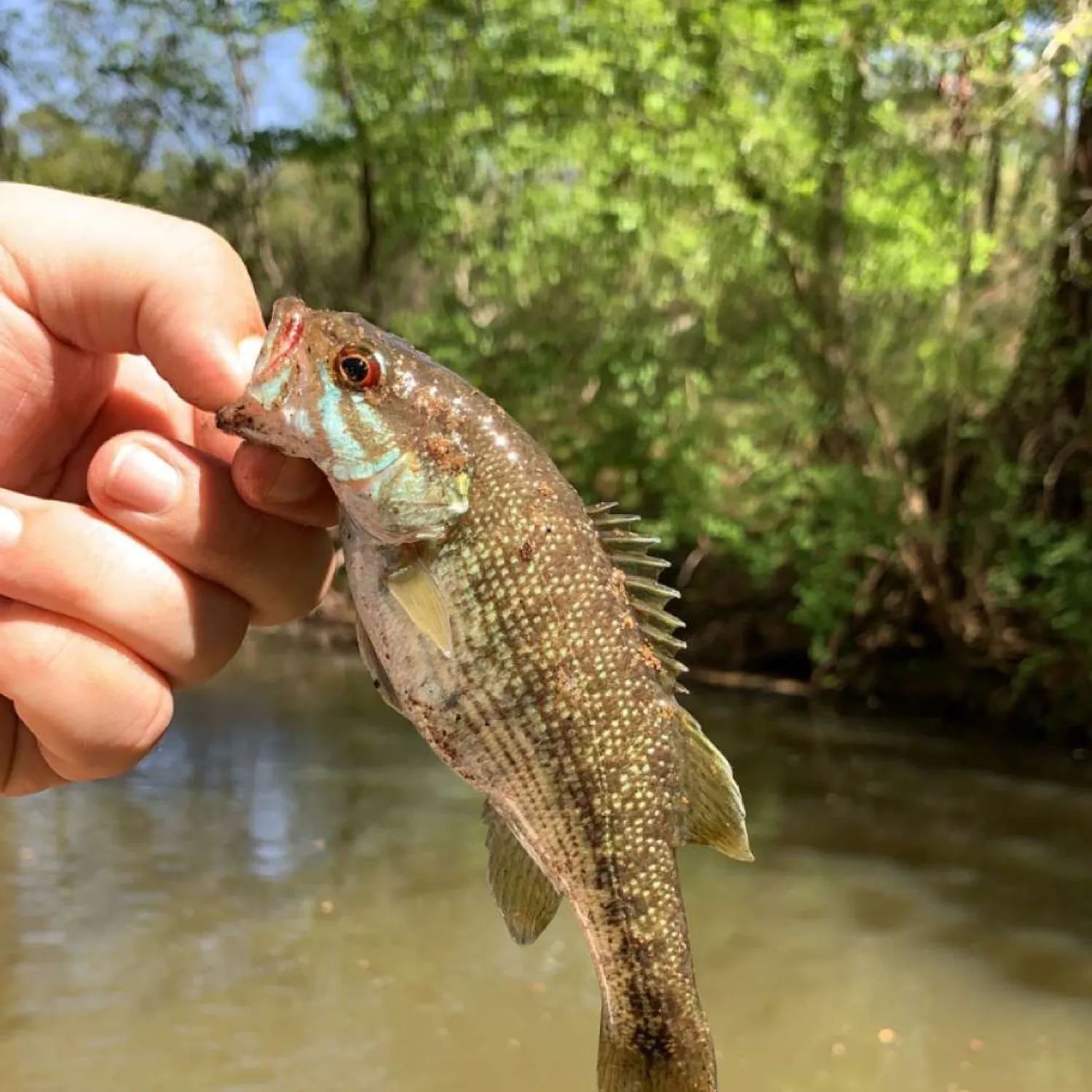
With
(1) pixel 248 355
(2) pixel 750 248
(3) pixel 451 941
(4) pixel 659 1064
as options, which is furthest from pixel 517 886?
(2) pixel 750 248

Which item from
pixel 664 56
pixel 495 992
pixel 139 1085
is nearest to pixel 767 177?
pixel 664 56

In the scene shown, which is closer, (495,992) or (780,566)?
(495,992)

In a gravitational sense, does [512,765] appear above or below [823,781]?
above

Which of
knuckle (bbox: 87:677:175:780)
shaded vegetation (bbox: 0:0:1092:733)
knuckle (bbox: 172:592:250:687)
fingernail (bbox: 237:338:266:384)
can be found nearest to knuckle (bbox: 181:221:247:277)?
fingernail (bbox: 237:338:266:384)

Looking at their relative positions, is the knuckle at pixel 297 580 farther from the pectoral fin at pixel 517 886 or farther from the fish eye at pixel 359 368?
the pectoral fin at pixel 517 886

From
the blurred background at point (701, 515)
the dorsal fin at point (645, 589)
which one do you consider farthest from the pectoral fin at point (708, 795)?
the blurred background at point (701, 515)

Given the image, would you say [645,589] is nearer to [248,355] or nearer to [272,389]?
[272,389]

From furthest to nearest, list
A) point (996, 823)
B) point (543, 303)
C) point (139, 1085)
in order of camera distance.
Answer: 1. point (543, 303)
2. point (996, 823)
3. point (139, 1085)

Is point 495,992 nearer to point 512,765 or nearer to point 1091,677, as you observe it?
point 512,765
